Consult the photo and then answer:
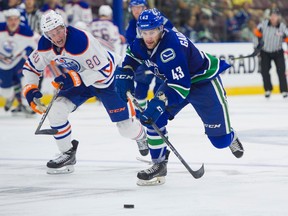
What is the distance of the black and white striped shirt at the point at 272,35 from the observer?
45.8 feet

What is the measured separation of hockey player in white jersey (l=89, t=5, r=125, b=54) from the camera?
1292cm

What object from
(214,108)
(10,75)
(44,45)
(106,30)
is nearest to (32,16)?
(106,30)

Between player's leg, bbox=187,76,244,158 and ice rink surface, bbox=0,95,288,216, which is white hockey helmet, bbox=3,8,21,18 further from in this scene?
player's leg, bbox=187,76,244,158

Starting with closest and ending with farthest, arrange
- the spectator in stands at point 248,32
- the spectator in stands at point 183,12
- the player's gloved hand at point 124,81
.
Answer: the player's gloved hand at point 124,81 < the spectator in stands at point 183,12 < the spectator in stands at point 248,32

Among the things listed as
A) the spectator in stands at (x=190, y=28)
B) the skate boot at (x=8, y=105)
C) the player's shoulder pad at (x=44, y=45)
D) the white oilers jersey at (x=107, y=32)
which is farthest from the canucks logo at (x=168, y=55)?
the spectator in stands at (x=190, y=28)

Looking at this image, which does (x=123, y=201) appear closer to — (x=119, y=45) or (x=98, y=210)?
(x=98, y=210)

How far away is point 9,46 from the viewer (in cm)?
1112

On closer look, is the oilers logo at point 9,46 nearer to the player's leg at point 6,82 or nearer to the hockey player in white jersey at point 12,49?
the hockey player in white jersey at point 12,49

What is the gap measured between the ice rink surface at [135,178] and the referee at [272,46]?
4138 mm

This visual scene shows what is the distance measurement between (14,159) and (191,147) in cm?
156

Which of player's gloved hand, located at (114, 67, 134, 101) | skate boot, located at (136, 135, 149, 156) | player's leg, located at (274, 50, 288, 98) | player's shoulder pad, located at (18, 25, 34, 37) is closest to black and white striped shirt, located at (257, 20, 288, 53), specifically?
player's leg, located at (274, 50, 288, 98)

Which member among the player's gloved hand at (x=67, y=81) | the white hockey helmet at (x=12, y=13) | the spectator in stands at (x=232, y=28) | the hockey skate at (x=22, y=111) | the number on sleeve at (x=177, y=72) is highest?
the number on sleeve at (x=177, y=72)

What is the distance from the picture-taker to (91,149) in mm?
7801

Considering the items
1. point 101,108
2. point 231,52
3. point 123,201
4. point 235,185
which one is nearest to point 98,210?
point 123,201
